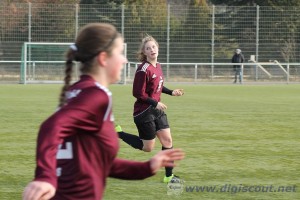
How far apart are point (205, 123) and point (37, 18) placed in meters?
24.0

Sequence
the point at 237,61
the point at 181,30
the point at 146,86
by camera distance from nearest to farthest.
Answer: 1. the point at 146,86
2. the point at 237,61
3. the point at 181,30

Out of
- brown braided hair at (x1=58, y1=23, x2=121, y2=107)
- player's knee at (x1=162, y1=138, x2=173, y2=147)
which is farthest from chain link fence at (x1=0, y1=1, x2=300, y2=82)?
brown braided hair at (x1=58, y1=23, x2=121, y2=107)

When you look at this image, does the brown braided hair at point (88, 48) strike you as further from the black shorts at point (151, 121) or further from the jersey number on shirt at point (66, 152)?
the black shorts at point (151, 121)

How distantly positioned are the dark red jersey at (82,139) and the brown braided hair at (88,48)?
5cm

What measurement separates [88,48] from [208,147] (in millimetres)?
8198

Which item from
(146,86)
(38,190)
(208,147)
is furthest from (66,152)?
(208,147)

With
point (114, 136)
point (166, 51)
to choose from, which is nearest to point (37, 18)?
point (166, 51)

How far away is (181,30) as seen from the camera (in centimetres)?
4016

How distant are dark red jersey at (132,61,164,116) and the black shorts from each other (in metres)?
0.07

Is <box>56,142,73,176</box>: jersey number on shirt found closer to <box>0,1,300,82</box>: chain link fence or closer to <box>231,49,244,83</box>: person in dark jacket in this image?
<box>0,1,300,82</box>: chain link fence

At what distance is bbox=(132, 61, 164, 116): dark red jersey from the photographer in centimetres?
915

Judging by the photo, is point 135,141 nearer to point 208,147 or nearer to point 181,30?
→ point 208,147

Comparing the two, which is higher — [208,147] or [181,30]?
[181,30]

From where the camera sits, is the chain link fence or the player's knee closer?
the player's knee
